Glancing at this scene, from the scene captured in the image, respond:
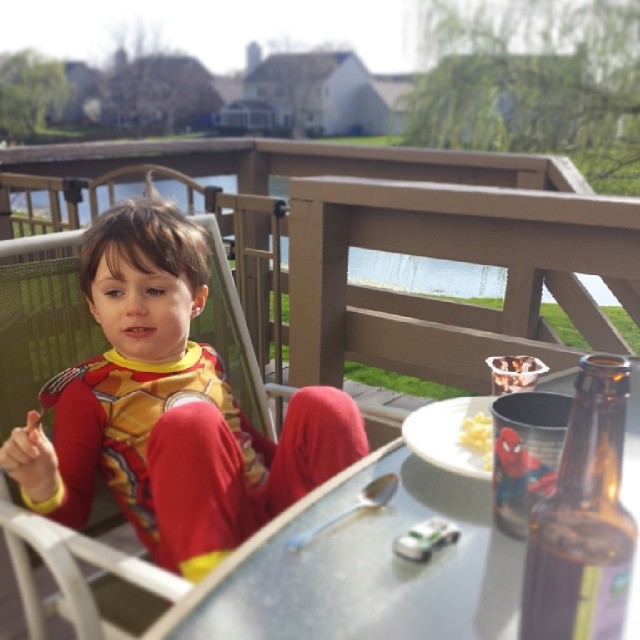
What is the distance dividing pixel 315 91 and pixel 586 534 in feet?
165

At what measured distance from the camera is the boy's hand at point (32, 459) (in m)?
1.08

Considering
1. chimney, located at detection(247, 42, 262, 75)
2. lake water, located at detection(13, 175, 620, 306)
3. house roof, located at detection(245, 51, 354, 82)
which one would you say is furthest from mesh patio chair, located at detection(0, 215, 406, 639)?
chimney, located at detection(247, 42, 262, 75)

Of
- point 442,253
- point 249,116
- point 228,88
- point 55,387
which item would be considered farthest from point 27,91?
point 55,387

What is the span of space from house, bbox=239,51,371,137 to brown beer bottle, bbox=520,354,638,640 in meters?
46.9

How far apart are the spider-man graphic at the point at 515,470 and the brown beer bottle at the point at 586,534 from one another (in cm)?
13

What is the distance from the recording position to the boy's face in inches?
56.6

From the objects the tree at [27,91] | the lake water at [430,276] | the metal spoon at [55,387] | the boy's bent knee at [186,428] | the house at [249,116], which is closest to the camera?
the boy's bent knee at [186,428]

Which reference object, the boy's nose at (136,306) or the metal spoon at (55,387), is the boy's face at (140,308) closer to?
the boy's nose at (136,306)

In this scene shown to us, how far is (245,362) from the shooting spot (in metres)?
1.92

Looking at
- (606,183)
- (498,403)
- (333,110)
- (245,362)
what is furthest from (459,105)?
(333,110)

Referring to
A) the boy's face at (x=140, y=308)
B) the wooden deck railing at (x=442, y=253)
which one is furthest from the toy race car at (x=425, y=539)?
the wooden deck railing at (x=442, y=253)

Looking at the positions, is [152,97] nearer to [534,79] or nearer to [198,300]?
[534,79]

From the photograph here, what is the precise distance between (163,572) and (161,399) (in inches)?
23.4

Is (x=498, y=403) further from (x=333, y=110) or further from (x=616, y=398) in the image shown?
(x=333, y=110)
